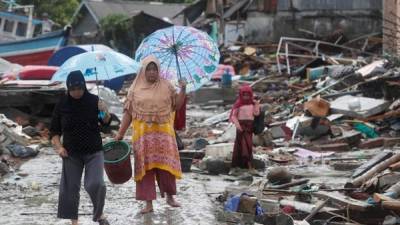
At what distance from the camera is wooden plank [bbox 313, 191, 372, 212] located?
24.2 feet

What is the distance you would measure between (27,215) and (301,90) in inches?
542

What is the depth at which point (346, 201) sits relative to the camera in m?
7.57

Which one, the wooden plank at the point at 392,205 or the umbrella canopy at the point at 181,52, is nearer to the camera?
the wooden plank at the point at 392,205

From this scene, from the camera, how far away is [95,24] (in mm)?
48531

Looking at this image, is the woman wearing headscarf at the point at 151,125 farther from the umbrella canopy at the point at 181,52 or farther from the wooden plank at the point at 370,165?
the wooden plank at the point at 370,165

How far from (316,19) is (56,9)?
16463 millimetres

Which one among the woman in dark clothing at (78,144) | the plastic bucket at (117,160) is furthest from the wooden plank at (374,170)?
the woman in dark clothing at (78,144)

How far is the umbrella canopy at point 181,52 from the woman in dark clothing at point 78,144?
7.30 feet

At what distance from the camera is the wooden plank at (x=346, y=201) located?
7.37m

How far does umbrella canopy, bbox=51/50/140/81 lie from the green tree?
2661 cm

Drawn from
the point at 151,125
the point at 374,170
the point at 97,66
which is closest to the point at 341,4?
the point at 374,170

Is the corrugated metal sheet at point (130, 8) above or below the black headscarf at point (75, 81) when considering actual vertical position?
below

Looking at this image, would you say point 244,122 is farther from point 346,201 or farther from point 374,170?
point 346,201

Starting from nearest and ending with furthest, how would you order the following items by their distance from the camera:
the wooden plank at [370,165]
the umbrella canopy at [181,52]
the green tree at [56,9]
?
the umbrella canopy at [181,52]
the wooden plank at [370,165]
the green tree at [56,9]
